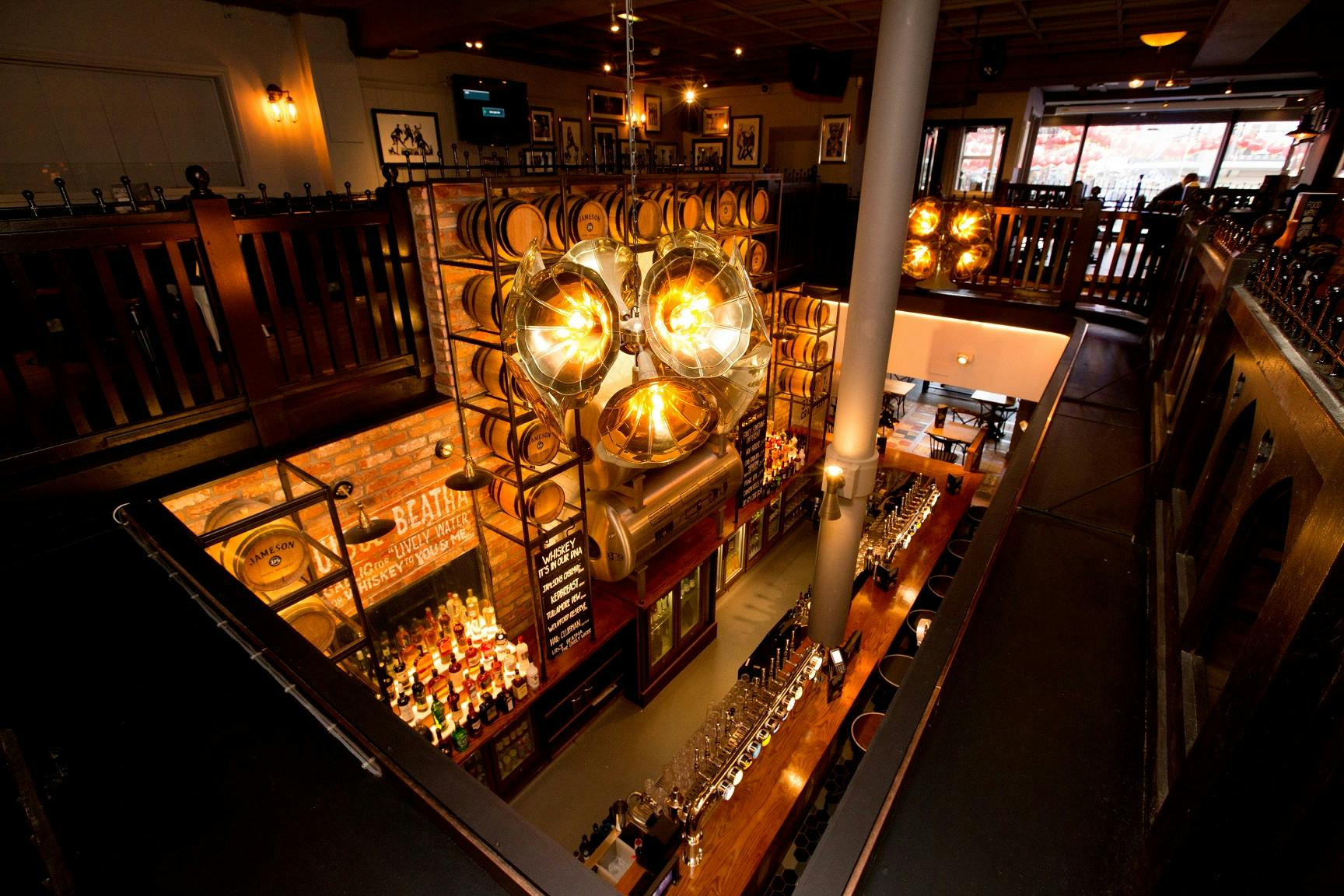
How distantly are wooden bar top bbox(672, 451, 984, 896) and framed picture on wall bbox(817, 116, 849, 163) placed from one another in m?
7.40

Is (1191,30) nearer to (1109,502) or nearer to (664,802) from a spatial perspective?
(1109,502)

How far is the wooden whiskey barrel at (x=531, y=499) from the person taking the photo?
3994 millimetres

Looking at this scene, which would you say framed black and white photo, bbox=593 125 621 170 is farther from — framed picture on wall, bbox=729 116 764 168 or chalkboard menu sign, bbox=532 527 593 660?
chalkboard menu sign, bbox=532 527 593 660

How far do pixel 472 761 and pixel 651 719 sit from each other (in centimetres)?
182

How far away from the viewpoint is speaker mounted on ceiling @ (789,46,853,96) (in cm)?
714

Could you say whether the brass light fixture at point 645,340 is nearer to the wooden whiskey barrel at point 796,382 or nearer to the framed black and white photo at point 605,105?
the wooden whiskey barrel at point 796,382

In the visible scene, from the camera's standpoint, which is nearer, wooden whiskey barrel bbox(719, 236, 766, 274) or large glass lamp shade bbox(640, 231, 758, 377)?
large glass lamp shade bbox(640, 231, 758, 377)

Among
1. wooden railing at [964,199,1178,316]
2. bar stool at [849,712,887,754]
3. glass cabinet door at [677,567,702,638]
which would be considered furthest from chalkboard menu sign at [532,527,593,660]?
wooden railing at [964,199,1178,316]

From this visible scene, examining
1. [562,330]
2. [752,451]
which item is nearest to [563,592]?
[752,451]

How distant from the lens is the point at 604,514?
4.61 m

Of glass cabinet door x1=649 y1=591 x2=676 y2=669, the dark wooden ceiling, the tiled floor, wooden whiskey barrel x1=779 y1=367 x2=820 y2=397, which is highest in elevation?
the dark wooden ceiling

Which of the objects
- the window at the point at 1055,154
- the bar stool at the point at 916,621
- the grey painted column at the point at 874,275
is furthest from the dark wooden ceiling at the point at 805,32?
the window at the point at 1055,154

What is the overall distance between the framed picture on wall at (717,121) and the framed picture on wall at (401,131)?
5453mm

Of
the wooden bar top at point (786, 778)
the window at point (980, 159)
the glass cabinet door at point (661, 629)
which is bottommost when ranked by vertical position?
the glass cabinet door at point (661, 629)
